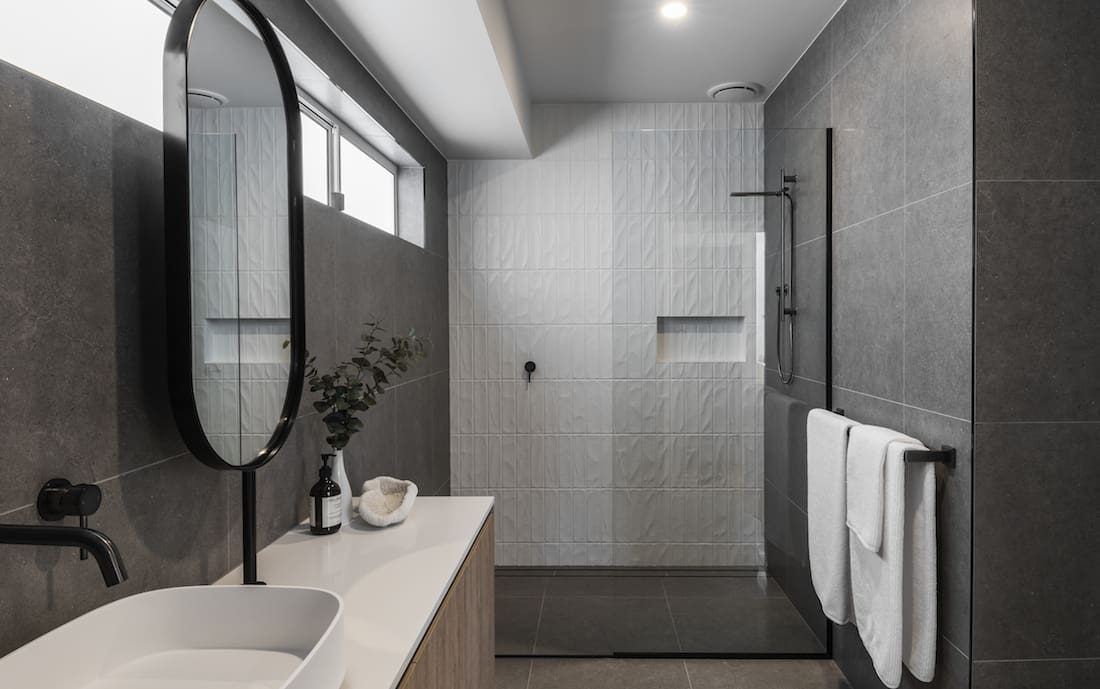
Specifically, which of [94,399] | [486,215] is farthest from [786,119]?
[94,399]

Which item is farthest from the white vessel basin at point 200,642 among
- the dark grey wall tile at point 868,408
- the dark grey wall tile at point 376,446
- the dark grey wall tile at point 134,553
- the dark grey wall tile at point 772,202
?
the dark grey wall tile at point 772,202

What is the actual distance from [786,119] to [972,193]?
158 cm

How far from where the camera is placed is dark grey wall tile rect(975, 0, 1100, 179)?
1.62 m

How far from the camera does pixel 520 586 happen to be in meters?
3.23

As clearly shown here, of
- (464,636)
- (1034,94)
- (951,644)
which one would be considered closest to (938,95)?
(1034,94)

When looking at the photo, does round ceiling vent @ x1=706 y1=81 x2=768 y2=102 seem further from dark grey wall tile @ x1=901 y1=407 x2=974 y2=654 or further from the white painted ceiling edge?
dark grey wall tile @ x1=901 y1=407 x2=974 y2=654

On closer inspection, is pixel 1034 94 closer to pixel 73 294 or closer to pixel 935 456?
pixel 935 456

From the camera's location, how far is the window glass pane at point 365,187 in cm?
243

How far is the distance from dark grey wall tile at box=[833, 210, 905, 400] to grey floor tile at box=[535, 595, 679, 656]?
3.86 feet

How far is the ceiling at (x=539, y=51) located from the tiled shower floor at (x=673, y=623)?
2.04m

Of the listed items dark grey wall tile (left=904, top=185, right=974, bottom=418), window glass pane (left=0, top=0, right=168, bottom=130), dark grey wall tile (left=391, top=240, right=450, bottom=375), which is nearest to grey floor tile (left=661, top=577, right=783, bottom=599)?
dark grey wall tile (left=904, top=185, right=974, bottom=418)

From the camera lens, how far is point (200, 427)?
1146 millimetres

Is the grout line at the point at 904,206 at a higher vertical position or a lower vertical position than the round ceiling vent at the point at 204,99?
lower

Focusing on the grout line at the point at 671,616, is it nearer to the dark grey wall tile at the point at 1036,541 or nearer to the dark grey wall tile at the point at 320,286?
the dark grey wall tile at the point at 1036,541
